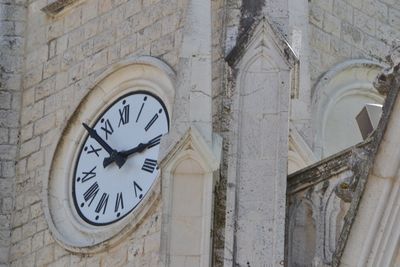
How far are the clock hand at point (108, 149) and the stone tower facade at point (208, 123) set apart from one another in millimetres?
46

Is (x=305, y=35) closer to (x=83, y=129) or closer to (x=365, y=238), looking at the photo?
(x=83, y=129)

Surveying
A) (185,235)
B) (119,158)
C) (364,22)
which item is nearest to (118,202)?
(119,158)

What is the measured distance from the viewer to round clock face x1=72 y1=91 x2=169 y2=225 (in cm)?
2205

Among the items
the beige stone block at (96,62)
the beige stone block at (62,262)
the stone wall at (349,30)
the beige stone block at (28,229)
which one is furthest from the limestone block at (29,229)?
the stone wall at (349,30)

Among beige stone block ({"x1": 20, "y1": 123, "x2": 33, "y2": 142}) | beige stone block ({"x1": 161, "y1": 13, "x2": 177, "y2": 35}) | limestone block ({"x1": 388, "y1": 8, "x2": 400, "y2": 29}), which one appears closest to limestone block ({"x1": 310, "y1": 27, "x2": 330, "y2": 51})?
limestone block ({"x1": 388, "y1": 8, "x2": 400, "y2": 29})

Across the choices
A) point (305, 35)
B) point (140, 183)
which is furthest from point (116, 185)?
point (305, 35)

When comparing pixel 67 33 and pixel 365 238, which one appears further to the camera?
pixel 67 33

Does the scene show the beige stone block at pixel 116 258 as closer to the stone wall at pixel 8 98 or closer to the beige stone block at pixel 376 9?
the stone wall at pixel 8 98

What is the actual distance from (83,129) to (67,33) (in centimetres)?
107

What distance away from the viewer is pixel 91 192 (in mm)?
22641

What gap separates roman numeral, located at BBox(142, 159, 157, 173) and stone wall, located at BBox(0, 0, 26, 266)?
5.89 ft

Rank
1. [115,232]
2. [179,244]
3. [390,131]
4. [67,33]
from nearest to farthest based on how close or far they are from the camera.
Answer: [390,131] → [179,244] → [115,232] → [67,33]

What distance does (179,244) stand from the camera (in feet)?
62.9

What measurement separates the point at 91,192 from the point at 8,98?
172 centimetres
